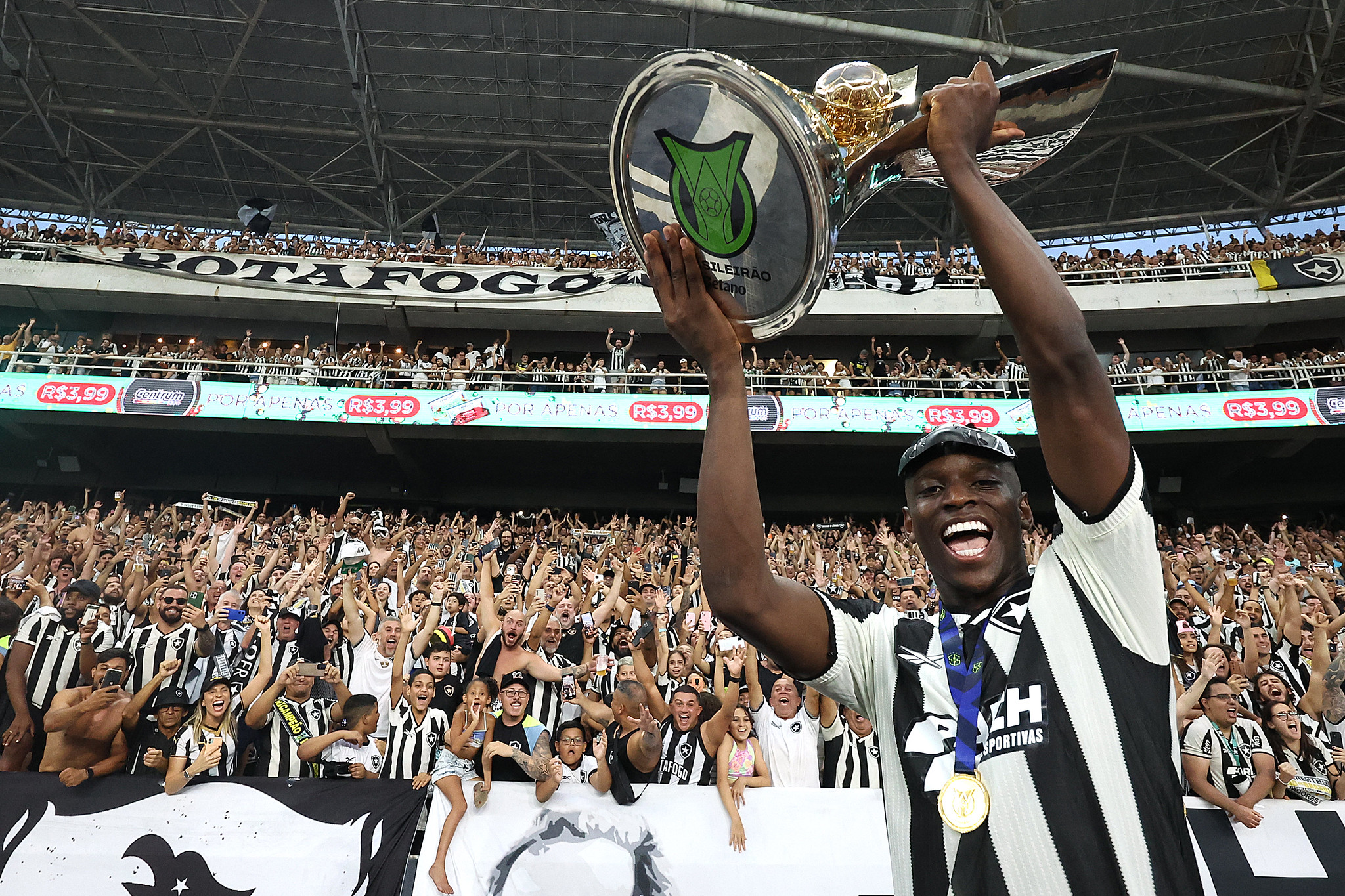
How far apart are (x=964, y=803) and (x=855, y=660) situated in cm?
35

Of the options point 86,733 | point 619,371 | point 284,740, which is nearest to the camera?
point 86,733

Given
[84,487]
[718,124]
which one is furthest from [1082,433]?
[84,487]

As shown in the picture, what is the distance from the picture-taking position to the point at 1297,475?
18.9 m

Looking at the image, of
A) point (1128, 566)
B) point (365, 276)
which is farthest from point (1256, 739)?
point (365, 276)

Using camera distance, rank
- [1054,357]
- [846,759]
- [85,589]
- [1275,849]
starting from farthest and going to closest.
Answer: [85,589]
[846,759]
[1275,849]
[1054,357]

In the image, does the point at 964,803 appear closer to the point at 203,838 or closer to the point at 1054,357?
the point at 1054,357

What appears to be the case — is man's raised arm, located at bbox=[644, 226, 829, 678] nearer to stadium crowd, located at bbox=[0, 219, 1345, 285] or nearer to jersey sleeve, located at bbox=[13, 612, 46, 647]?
jersey sleeve, located at bbox=[13, 612, 46, 647]

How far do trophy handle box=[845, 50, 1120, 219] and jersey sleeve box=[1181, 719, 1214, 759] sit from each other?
4.24 m

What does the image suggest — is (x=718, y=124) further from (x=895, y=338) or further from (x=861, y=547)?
(x=895, y=338)

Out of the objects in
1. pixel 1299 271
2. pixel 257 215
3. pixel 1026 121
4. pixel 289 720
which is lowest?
pixel 289 720

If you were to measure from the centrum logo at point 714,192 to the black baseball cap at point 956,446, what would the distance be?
50 cm

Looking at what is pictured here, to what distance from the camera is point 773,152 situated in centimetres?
142

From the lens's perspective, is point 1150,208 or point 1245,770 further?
point 1150,208

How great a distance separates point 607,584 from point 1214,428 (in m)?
13.2
